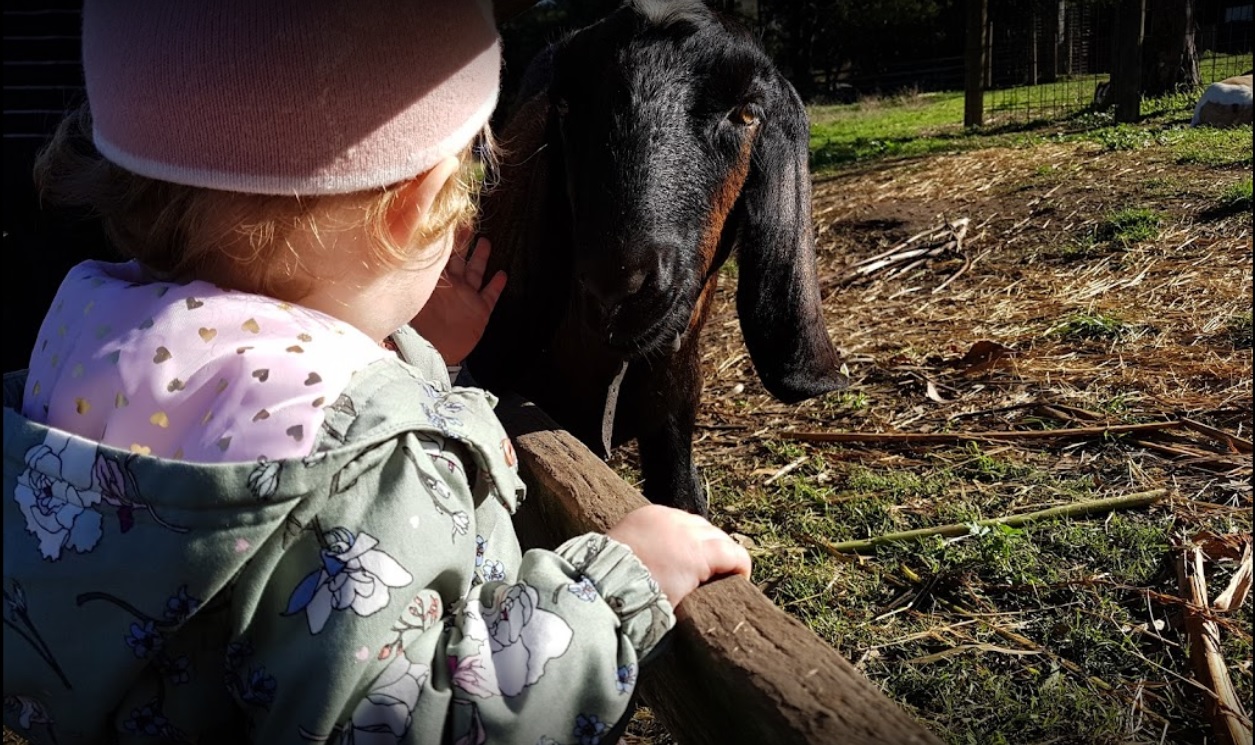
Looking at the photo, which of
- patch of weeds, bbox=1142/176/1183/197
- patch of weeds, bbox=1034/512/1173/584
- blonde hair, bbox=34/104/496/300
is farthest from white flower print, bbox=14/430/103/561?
patch of weeds, bbox=1142/176/1183/197

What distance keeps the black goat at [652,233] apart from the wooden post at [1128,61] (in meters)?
0.99

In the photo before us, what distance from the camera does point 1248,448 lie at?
238cm

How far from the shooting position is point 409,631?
1.41 metres

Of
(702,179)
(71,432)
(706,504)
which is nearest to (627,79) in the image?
(702,179)

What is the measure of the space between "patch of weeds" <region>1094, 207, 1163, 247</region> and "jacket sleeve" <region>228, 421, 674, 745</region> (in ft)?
12.3

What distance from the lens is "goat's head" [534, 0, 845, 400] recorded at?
305cm

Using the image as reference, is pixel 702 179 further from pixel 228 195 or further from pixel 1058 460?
pixel 228 195

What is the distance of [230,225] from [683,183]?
1843 millimetres

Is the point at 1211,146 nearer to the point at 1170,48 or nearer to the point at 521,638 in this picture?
the point at 1170,48

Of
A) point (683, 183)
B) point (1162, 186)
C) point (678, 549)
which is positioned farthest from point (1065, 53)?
point (678, 549)

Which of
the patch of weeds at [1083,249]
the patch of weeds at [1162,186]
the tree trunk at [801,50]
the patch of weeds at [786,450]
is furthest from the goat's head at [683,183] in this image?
the tree trunk at [801,50]

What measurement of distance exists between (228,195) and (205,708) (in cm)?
69

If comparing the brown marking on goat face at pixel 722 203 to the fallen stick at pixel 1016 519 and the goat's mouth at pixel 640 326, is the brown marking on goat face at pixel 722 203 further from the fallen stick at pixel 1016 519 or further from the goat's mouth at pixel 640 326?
the fallen stick at pixel 1016 519

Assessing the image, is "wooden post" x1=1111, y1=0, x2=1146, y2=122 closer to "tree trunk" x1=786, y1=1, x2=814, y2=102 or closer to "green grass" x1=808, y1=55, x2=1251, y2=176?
"green grass" x1=808, y1=55, x2=1251, y2=176
